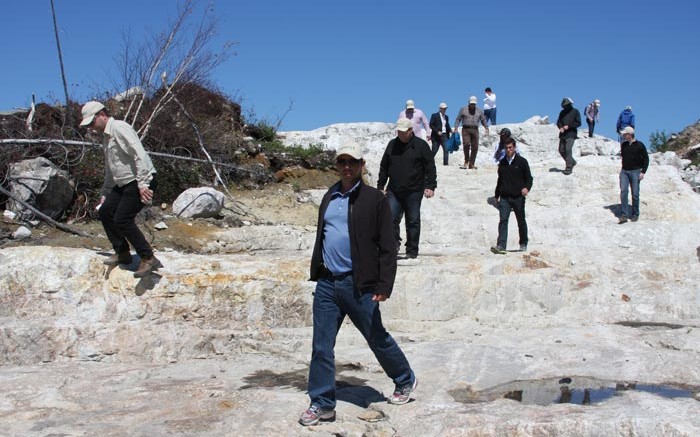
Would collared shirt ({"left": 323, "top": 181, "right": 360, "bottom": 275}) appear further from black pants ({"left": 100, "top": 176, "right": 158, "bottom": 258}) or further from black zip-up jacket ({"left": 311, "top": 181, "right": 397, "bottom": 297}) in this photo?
black pants ({"left": 100, "top": 176, "right": 158, "bottom": 258})

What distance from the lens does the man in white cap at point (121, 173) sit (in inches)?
242

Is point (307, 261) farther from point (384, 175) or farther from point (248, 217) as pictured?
point (248, 217)

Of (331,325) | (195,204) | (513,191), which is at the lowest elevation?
(331,325)

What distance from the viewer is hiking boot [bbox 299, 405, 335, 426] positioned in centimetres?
408

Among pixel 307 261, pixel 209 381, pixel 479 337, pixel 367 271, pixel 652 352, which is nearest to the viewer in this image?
pixel 367 271

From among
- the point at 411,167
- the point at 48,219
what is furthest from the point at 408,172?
the point at 48,219

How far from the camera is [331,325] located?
13.9ft

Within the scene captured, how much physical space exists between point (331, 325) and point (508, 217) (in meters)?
5.11

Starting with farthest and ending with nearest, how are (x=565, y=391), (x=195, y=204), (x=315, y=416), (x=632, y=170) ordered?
(x=632, y=170) < (x=195, y=204) < (x=565, y=391) < (x=315, y=416)

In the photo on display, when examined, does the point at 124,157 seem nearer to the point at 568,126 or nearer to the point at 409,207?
the point at 409,207

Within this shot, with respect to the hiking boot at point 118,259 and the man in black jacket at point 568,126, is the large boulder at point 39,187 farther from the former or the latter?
the man in black jacket at point 568,126

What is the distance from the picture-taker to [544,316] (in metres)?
7.09

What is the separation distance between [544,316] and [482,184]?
6.09m

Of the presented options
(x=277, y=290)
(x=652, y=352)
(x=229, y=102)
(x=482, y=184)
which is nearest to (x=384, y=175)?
(x=277, y=290)
